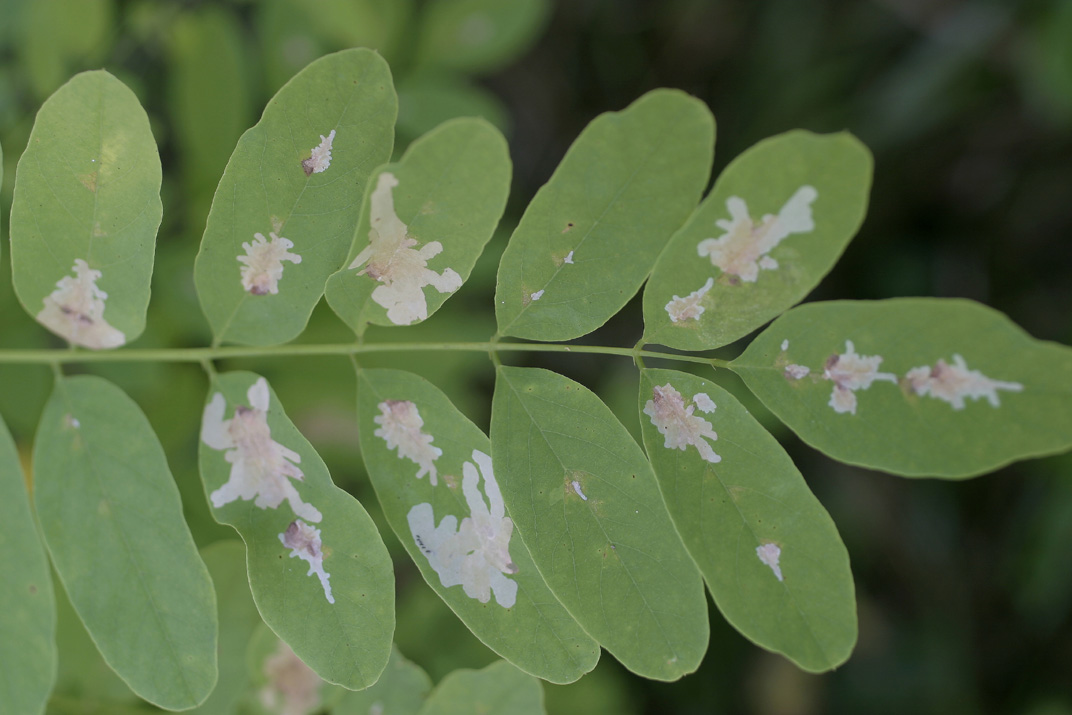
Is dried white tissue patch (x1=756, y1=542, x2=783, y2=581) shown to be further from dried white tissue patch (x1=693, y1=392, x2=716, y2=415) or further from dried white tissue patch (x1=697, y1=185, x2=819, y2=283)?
dried white tissue patch (x1=697, y1=185, x2=819, y2=283)

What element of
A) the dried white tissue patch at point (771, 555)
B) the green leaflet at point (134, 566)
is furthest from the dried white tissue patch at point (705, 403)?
the green leaflet at point (134, 566)

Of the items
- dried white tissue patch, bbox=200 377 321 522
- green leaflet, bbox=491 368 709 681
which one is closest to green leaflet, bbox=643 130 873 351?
green leaflet, bbox=491 368 709 681

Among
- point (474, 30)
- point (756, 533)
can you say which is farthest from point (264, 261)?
point (474, 30)

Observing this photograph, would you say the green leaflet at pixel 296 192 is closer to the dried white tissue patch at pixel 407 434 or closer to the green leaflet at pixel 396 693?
the dried white tissue patch at pixel 407 434

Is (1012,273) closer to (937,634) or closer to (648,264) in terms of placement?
(937,634)

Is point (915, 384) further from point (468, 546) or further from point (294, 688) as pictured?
point (294, 688)

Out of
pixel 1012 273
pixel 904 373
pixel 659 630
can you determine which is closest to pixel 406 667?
pixel 659 630
